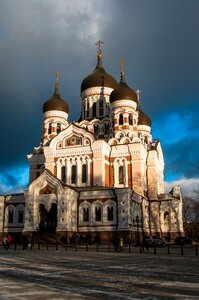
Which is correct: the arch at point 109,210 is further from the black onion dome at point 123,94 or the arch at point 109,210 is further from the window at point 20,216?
the black onion dome at point 123,94

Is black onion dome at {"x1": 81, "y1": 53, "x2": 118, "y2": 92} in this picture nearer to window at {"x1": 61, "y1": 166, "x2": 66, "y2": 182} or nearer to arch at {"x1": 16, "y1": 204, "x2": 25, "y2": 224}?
window at {"x1": 61, "y1": 166, "x2": 66, "y2": 182}

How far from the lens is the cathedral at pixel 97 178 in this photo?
39188 mm

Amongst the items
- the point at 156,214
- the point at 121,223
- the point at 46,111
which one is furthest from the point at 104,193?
the point at 46,111

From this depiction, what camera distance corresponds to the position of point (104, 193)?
39469 mm

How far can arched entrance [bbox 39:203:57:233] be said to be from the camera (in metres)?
40.6

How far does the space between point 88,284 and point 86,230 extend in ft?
101

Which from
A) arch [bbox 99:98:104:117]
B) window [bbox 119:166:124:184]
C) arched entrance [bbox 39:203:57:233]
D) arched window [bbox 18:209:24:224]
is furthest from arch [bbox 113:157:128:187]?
arched window [bbox 18:209:24:224]

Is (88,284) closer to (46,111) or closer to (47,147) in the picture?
(47,147)

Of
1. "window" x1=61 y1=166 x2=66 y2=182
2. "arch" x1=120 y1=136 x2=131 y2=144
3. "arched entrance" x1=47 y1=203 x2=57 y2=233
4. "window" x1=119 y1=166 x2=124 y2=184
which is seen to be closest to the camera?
"arched entrance" x1=47 y1=203 x2=57 y2=233

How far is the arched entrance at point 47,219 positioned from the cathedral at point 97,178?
4.5 inches

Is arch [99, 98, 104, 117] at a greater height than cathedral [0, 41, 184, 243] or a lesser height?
greater

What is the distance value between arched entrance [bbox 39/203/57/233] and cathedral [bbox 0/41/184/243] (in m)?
0.11

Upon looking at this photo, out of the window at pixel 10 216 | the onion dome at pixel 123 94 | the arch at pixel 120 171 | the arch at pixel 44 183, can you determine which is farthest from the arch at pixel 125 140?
the window at pixel 10 216

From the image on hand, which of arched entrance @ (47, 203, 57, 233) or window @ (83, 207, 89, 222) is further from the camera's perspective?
arched entrance @ (47, 203, 57, 233)
